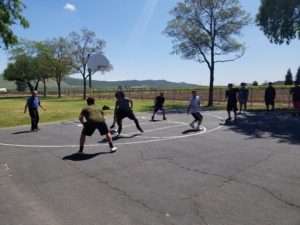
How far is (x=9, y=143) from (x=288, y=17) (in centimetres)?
2044

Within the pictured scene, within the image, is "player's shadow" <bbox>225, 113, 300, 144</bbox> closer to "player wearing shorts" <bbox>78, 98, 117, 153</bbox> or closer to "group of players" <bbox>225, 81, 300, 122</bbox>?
"group of players" <bbox>225, 81, 300, 122</bbox>

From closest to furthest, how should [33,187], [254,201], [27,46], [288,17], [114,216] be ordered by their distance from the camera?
[114,216] < [254,201] < [33,187] < [288,17] < [27,46]

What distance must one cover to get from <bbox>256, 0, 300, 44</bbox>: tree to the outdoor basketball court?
1492 cm

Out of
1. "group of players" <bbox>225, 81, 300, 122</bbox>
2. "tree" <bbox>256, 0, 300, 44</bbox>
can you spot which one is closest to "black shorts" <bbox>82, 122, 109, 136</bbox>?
"group of players" <bbox>225, 81, 300, 122</bbox>

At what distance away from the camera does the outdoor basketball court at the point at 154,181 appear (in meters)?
5.11

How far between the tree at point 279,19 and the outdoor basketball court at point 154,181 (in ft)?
48.9

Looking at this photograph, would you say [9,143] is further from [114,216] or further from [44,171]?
[114,216]

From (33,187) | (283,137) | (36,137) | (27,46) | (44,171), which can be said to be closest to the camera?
(33,187)

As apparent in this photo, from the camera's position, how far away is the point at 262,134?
12367 mm

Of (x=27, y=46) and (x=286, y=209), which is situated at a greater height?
(x=27, y=46)

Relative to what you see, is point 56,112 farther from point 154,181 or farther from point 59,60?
point 59,60

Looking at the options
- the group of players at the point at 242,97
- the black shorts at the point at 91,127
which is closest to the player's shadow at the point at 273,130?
the group of players at the point at 242,97

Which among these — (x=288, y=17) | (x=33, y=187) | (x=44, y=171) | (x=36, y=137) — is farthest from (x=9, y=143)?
(x=288, y=17)

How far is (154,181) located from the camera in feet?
22.1
